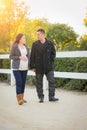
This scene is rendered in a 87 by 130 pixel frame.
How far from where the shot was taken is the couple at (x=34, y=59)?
32.6 feet

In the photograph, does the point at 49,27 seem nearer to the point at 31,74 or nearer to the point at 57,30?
the point at 57,30

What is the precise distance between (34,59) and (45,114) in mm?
2292

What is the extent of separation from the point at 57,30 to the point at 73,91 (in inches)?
851

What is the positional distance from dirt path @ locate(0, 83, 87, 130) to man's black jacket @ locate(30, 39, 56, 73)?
731mm

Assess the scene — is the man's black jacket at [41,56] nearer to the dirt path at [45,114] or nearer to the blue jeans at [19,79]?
the blue jeans at [19,79]

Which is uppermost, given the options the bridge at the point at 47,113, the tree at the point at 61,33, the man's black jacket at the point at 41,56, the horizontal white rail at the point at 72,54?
the man's black jacket at the point at 41,56

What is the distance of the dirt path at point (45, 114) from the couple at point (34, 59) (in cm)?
39

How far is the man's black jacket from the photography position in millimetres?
9930

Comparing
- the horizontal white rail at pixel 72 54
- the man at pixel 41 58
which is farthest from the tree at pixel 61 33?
the man at pixel 41 58

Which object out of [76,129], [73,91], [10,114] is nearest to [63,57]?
[73,91]

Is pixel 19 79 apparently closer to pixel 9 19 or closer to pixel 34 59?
pixel 34 59

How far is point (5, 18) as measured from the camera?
29.8 m

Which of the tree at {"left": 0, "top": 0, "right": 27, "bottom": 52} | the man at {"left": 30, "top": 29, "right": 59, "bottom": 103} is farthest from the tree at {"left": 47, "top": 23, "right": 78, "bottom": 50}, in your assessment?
the man at {"left": 30, "top": 29, "right": 59, "bottom": 103}

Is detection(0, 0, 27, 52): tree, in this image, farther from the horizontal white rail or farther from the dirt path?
the dirt path
